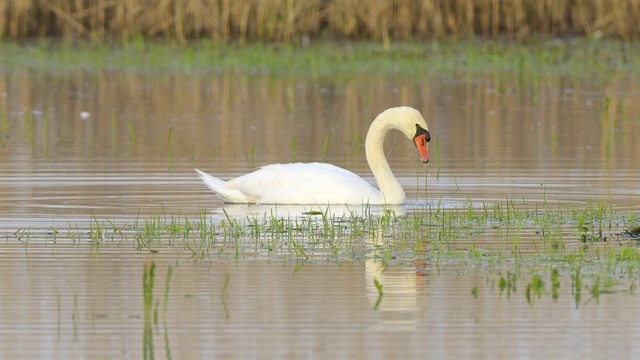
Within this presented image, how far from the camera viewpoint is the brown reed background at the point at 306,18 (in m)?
28.2

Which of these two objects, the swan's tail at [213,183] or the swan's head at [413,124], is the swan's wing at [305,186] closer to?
the swan's tail at [213,183]

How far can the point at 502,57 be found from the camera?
85.5 feet

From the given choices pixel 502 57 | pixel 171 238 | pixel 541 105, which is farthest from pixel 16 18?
pixel 171 238

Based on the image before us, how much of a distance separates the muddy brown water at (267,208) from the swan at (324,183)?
0.18 meters

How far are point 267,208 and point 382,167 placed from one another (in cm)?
88

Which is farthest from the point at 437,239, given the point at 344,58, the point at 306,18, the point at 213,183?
the point at 306,18

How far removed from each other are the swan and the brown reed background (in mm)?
16673

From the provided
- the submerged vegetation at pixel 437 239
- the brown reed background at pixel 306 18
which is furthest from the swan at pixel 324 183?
the brown reed background at pixel 306 18

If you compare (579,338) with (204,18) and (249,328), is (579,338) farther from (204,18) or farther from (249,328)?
(204,18)

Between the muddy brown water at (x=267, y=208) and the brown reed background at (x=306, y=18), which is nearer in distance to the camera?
the muddy brown water at (x=267, y=208)

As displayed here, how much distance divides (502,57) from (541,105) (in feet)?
21.5

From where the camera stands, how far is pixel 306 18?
28.6 m

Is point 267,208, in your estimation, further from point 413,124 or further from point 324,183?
point 413,124

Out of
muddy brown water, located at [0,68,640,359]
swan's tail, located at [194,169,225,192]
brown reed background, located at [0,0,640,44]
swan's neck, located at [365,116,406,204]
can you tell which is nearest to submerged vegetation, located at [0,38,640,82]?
brown reed background, located at [0,0,640,44]
